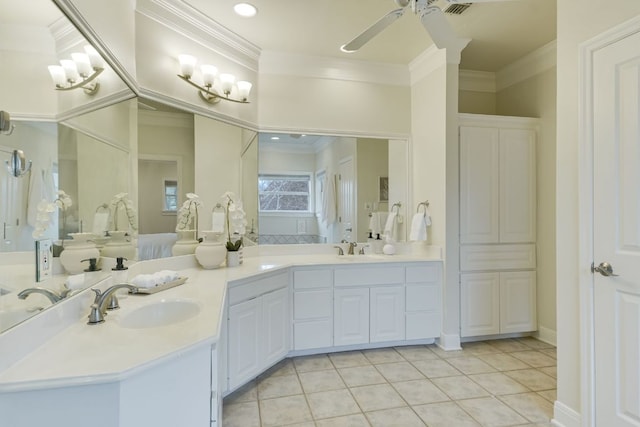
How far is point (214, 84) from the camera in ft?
9.16

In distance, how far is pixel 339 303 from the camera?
9.86ft

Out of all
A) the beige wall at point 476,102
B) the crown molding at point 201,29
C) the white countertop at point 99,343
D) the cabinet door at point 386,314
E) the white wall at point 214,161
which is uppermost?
the crown molding at point 201,29

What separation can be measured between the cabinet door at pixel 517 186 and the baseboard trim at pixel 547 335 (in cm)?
86

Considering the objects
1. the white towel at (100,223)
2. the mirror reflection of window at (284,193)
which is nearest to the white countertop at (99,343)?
the white towel at (100,223)

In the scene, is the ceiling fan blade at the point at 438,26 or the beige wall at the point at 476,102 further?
the beige wall at the point at 476,102

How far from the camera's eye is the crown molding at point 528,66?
10.4ft

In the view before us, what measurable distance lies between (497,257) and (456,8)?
7.15 ft

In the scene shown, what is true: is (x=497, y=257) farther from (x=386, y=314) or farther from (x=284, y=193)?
(x=284, y=193)

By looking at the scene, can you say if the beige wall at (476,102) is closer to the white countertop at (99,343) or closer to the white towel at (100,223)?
the white countertop at (99,343)

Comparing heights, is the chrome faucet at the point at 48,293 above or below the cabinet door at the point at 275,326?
above

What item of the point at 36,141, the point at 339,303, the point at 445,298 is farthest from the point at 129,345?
the point at 445,298
